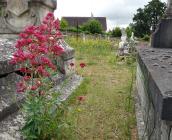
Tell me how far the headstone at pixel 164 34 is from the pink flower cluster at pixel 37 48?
3.13 metres

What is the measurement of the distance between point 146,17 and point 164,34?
47.4 meters

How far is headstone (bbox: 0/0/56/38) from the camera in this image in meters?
7.21

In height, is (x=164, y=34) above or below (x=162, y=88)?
above

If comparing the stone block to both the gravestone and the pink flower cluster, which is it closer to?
the gravestone

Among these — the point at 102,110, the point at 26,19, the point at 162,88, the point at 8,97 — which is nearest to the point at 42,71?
the point at 8,97

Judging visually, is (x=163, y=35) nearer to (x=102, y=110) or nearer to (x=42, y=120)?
(x=102, y=110)

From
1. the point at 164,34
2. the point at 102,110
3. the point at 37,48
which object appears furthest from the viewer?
the point at 164,34

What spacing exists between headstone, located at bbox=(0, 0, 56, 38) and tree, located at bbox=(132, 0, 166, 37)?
4366 centimetres

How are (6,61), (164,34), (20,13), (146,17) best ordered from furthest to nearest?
(146,17) → (20,13) → (164,34) → (6,61)

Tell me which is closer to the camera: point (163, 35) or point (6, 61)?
point (6, 61)

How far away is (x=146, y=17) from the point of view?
173ft

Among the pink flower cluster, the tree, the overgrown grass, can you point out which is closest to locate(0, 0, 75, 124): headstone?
the overgrown grass

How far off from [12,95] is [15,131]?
0.67m

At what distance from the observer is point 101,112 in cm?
490
